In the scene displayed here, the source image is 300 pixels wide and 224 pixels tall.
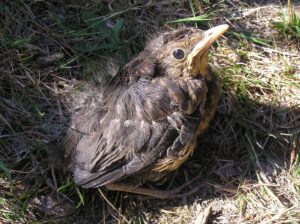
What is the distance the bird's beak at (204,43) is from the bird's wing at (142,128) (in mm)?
126

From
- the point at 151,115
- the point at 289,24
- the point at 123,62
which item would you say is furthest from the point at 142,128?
the point at 289,24

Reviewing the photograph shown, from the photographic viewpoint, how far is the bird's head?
3094 millimetres

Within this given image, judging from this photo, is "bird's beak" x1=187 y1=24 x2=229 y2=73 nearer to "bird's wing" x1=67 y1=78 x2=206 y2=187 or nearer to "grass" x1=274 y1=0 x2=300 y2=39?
"bird's wing" x1=67 y1=78 x2=206 y2=187

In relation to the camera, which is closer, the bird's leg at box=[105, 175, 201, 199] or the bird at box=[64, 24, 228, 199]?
the bird at box=[64, 24, 228, 199]

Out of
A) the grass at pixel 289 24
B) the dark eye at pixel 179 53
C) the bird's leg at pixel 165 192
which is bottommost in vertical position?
the bird's leg at pixel 165 192

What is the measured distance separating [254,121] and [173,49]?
2.56 feet

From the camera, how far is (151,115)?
3123 mm

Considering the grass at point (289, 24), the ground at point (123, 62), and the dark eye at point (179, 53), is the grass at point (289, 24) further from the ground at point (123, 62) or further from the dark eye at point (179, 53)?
the dark eye at point (179, 53)

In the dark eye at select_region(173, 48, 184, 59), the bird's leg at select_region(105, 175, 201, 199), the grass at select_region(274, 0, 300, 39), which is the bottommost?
the bird's leg at select_region(105, 175, 201, 199)

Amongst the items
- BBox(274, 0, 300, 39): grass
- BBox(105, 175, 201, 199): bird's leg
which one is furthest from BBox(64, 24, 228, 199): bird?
BBox(274, 0, 300, 39): grass

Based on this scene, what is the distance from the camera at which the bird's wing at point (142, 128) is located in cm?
312

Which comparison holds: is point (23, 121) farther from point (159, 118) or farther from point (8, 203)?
point (159, 118)

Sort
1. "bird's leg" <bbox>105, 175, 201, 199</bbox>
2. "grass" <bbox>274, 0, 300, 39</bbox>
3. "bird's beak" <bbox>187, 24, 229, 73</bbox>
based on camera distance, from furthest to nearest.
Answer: "grass" <bbox>274, 0, 300, 39</bbox> → "bird's leg" <bbox>105, 175, 201, 199</bbox> → "bird's beak" <bbox>187, 24, 229, 73</bbox>

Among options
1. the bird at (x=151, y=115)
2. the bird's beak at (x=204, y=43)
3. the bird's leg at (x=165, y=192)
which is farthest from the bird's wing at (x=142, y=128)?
the bird's leg at (x=165, y=192)
